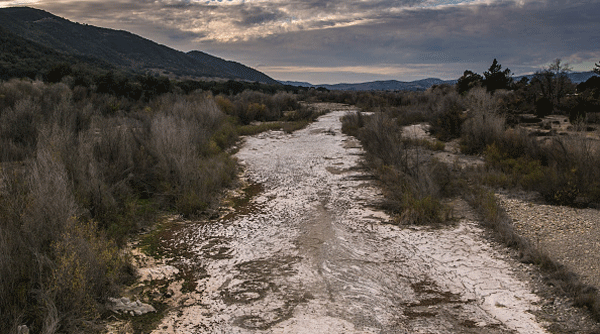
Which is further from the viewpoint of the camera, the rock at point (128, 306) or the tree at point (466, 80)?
the tree at point (466, 80)

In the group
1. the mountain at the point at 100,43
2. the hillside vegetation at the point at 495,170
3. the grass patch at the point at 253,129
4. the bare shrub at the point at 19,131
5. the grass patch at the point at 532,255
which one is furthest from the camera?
the mountain at the point at 100,43

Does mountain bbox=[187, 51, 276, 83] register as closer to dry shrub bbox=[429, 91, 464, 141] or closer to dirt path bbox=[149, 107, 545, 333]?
dry shrub bbox=[429, 91, 464, 141]

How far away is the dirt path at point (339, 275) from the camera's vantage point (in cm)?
387

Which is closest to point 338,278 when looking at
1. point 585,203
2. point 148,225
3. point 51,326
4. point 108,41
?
point 51,326

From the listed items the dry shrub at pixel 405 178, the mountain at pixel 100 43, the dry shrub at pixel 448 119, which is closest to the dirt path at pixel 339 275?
the dry shrub at pixel 405 178

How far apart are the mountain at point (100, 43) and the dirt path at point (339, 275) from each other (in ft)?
226

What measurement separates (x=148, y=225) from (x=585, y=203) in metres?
7.96

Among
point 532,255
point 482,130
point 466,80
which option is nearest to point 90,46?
point 466,80

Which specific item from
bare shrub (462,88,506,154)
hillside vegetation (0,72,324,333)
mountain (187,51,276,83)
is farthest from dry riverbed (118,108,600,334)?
mountain (187,51,276,83)

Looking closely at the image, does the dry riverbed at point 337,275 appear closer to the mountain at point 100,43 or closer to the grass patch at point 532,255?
the grass patch at point 532,255

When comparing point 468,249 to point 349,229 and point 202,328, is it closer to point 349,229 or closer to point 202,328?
point 349,229

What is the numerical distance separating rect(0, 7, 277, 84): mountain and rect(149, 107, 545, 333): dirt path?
68.9 m

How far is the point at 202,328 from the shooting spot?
3.74 m

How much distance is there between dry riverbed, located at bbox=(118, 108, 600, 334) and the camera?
3.88 metres
